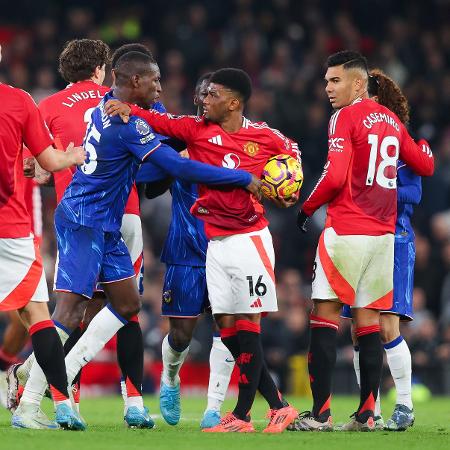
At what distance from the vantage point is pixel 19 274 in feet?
23.8

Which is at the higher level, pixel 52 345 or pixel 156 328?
pixel 52 345

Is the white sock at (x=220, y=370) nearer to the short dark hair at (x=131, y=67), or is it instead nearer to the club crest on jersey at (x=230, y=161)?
the club crest on jersey at (x=230, y=161)

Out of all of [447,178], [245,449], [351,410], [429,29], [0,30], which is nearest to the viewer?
[245,449]

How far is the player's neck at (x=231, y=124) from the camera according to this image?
26.2ft

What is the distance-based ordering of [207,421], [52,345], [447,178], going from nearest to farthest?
[52,345], [207,421], [447,178]

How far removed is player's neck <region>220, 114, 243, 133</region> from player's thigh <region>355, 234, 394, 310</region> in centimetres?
112

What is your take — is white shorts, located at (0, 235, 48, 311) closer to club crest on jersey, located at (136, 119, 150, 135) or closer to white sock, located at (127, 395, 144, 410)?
club crest on jersey, located at (136, 119, 150, 135)

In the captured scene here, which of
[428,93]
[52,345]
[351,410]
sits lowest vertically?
[351,410]

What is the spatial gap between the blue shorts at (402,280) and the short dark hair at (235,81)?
5.36 feet

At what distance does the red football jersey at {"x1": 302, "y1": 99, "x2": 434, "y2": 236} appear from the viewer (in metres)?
7.96

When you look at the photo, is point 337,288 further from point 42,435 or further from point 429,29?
point 429,29

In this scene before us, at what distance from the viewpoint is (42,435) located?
23.1 ft

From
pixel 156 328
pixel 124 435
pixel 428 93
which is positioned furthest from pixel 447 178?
pixel 124 435

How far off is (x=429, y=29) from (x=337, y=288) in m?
12.3
